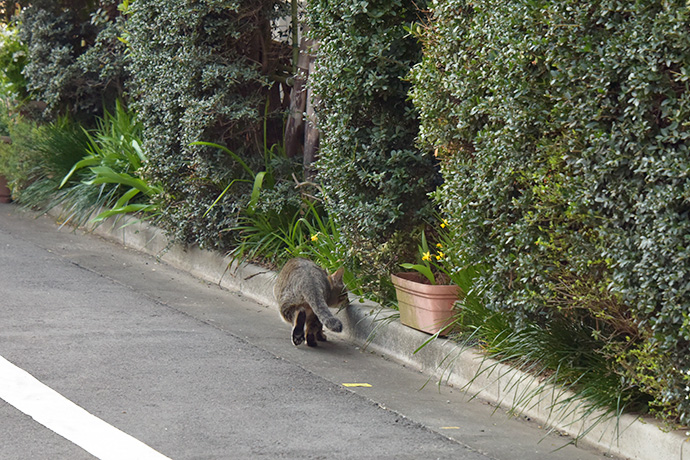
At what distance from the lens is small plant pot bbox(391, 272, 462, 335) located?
578 cm

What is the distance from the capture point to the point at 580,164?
172 inches

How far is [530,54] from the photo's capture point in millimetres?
4637

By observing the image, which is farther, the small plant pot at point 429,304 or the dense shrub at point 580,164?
the small plant pot at point 429,304

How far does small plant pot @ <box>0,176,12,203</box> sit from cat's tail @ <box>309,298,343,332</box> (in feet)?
23.7

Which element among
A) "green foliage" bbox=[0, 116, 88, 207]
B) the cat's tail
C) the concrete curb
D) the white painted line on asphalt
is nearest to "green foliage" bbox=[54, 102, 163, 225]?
"green foliage" bbox=[0, 116, 88, 207]

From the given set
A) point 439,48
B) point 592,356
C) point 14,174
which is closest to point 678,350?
point 592,356

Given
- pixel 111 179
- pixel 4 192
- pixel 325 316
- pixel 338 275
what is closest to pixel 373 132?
pixel 338 275

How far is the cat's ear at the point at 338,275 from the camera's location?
6.55 metres

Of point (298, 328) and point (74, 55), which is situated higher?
point (74, 55)

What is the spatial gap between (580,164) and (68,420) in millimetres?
3042

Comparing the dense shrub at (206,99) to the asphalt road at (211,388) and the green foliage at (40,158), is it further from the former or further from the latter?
the green foliage at (40,158)

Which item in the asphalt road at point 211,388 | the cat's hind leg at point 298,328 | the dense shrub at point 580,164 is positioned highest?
the dense shrub at point 580,164

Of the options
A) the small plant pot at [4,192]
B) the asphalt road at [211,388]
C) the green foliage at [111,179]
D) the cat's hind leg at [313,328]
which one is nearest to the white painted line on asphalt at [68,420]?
the asphalt road at [211,388]

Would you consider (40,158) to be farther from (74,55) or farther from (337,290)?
(337,290)
